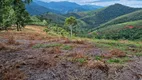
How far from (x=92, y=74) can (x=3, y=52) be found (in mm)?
7370

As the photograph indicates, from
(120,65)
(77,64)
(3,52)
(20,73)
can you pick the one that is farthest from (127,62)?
(3,52)

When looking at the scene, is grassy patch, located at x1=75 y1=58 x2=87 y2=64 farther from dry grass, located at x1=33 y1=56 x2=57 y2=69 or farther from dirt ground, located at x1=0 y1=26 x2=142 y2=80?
dry grass, located at x1=33 y1=56 x2=57 y2=69

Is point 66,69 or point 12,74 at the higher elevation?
point 12,74

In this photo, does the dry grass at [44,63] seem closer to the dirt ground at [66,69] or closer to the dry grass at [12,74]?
the dirt ground at [66,69]

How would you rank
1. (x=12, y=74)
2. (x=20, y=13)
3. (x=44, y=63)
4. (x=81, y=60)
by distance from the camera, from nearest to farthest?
1. (x=12, y=74)
2. (x=44, y=63)
3. (x=81, y=60)
4. (x=20, y=13)

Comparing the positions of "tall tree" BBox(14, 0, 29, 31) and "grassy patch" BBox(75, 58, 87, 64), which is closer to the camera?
"grassy patch" BBox(75, 58, 87, 64)

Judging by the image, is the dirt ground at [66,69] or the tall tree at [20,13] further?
the tall tree at [20,13]

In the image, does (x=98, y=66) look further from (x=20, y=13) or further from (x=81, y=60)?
(x=20, y=13)

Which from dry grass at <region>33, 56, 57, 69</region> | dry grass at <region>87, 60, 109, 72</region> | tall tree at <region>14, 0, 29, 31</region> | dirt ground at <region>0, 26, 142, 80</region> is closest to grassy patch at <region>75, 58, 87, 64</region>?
dirt ground at <region>0, 26, 142, 80</region>

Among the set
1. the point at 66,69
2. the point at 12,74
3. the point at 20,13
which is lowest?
the point at 66,69

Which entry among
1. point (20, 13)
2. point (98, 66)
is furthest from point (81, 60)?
point (20, 13)

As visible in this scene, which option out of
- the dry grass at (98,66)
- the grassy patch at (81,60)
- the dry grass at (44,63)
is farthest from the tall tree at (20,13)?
the dry grass at (98,66)

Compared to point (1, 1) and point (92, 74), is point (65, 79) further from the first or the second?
point (1, 1)

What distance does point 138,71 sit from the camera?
12.7 m
